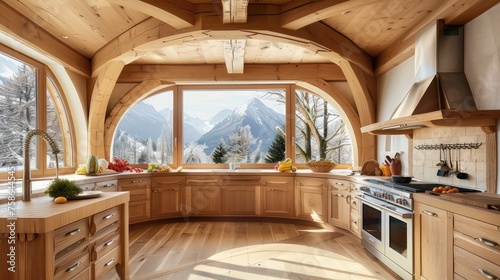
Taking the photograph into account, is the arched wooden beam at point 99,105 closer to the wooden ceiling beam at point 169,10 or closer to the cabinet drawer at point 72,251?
the wooden ceiling beam at point 169,10

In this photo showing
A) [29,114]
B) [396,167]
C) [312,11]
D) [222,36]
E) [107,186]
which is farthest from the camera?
[107,186]

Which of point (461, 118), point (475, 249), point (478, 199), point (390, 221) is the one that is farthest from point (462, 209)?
point (390, 221)

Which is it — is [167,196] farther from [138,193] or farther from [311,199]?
[311,199]

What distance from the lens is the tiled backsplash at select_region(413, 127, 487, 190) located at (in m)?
2.56

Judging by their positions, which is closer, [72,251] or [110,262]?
[72,251]

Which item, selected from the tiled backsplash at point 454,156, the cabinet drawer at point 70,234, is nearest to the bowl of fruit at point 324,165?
the tiled backsplash at point 454,156

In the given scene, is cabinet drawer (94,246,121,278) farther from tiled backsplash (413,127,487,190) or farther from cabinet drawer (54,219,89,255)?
tiled backsplash (413,127,487,190)

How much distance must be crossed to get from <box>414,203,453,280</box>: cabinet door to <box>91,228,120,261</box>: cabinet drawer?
249 cm

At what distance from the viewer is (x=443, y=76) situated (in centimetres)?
288

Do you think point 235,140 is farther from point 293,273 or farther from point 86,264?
point 86,264

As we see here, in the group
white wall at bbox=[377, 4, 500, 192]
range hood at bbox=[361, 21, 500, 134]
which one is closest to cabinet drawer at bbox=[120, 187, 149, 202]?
range hood at bbox=[361, 21, 500, 134]

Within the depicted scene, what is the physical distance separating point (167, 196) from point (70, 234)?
302 centimetres

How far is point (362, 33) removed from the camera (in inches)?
141

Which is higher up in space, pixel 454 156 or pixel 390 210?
pixel 454 156
